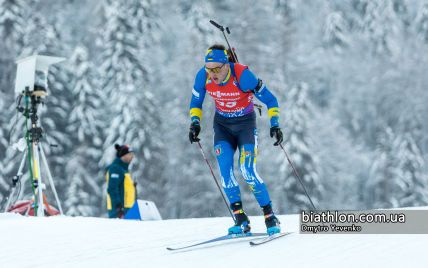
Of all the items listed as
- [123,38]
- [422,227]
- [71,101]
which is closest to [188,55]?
[123,38]

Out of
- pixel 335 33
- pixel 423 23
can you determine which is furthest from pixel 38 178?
pixel 335 33

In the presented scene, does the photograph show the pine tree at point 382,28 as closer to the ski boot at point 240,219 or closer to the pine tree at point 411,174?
the pine tree at point 411,174

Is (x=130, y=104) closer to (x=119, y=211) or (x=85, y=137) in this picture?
(x=85, y=137)

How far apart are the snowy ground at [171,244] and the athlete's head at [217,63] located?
5.32ft

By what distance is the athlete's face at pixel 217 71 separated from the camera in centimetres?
628

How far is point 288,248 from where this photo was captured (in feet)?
17.8

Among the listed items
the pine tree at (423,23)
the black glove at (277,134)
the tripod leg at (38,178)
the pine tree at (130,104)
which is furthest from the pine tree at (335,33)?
the black glove at (277,134)

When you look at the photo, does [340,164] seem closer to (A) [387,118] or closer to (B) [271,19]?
(A) [387,118]

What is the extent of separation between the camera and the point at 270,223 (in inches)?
250

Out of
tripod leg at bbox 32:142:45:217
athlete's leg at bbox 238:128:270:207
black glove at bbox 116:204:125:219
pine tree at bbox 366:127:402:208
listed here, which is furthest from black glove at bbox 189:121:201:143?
pine tree at bbox 366:127:402:208

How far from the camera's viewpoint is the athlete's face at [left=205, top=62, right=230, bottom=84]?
6281 mm

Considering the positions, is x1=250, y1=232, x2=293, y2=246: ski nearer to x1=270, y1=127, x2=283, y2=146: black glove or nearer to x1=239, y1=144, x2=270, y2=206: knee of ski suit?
x1=239, y1=144, x2=270, y2=206: knee of ski suit

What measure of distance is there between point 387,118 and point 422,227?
1685 inches

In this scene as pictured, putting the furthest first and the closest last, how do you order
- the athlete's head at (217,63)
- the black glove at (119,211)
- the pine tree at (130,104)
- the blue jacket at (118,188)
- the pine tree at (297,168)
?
the pine tree at (297,168)
the pine tree at (130,104)
the black glove at (119,211)
the blue jacket at (118,188)
the athlete's head at (217,63)
